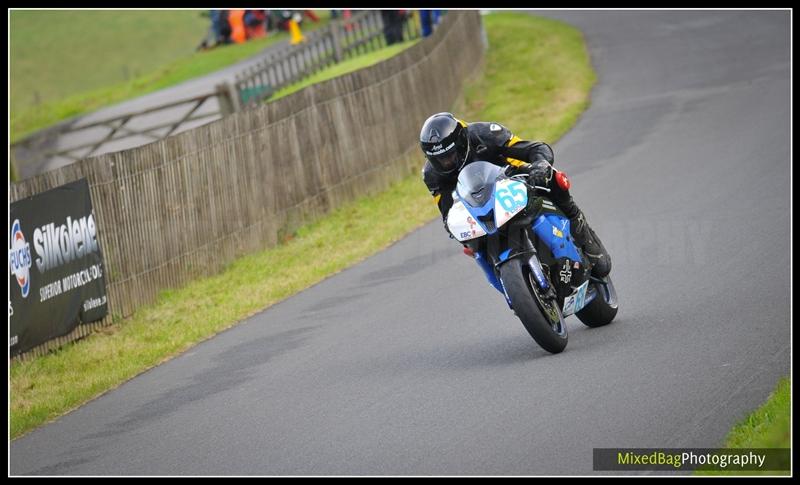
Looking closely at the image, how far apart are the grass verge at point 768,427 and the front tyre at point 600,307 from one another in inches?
94.5

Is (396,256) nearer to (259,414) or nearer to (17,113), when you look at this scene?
(259,414)

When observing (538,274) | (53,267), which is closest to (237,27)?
(53,267)

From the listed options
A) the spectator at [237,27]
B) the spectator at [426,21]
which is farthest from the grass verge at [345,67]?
the spectator at [237,27]

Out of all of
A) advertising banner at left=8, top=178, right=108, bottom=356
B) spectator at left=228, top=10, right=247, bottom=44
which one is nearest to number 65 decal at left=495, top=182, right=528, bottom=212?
advertising banner at left=8, top=178, right=108, bottom=356

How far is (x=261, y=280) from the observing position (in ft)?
48.9

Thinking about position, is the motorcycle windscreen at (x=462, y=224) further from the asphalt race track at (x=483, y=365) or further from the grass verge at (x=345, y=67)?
the grass verge at (x=345, y=67)

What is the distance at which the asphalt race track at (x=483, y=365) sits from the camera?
7.11m

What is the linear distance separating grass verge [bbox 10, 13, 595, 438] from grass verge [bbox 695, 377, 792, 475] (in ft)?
19.5

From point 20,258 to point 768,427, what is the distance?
329 inches

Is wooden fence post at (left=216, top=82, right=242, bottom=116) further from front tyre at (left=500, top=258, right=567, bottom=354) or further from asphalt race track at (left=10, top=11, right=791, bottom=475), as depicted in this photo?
front tyre at (left=500, top=258, right=567, bottom=354)

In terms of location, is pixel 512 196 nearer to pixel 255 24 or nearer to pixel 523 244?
pixel 523 244

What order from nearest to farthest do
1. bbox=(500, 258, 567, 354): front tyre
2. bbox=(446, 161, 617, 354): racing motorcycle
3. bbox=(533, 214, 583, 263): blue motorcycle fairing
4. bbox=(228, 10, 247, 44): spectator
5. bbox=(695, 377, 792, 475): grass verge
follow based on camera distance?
bbox=(695, 377, 792, 475): grass verge
bbox=(500, 258, 567, 354): front tyre
bbox=(446, 161, 617, 354): racing motorcycle
bbox=(533, 214, 583, 263): blue motorcycle fairing
bbox=(228, 10, 247, 44): spectator

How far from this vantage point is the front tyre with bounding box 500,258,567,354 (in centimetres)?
828

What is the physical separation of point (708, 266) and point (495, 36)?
20.7 metres
